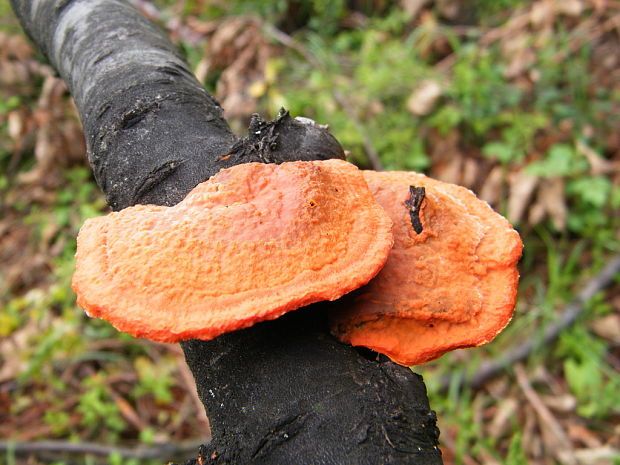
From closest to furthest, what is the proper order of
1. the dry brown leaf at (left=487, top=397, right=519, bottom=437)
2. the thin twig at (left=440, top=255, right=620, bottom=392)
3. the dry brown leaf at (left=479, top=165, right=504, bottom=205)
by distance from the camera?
the dry brown leaf at (left=487, top=397, right=519, bottom=437), the thin twig at (left=440, top=255, right=620, bottom=392), the dry brown leaf at (left=479, top=165, right=504, bottom=205)

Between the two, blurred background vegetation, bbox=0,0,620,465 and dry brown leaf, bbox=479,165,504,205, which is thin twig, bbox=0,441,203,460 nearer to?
blurred background vegetation, bbox=0,0,620,465

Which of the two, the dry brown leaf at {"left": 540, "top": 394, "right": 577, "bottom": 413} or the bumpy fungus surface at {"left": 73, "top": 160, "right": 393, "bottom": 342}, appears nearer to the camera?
the bumpy fungus surface at {"left": 73, "top": 160, "right": 393, "bottom": 342}

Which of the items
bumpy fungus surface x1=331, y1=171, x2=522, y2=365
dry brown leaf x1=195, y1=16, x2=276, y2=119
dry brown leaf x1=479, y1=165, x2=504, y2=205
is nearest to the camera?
bumpy fungus surface x1=331, y1=171, x2=522, y2=365

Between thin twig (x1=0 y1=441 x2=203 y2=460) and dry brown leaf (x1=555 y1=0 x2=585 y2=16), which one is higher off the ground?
dry brown leaf (x1=555 y1=0 x2=585 y2=16)

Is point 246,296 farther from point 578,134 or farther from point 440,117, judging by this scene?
point 578,134

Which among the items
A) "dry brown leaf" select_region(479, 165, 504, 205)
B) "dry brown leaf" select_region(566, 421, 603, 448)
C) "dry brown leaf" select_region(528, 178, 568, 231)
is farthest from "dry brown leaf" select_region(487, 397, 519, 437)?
"dry brown leaf" select_region(479, 165, 504, 205)

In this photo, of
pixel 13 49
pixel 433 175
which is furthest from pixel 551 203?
pixel 13 49
